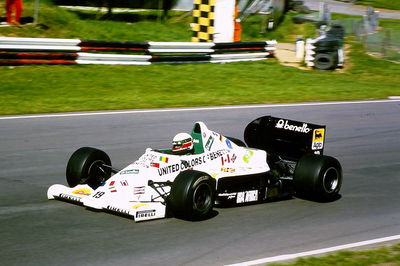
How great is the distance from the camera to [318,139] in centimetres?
942

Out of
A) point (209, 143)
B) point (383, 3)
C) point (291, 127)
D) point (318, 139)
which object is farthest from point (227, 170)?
point (383, 3)

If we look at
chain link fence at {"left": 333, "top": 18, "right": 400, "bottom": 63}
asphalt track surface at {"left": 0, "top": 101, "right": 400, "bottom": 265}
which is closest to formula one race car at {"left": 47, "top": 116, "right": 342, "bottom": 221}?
asphalt track surface at {"left": 0, "top": 101, "right": 400, "bottom": 265}

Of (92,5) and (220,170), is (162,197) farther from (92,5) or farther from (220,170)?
(92,5)

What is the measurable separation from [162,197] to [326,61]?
15.1 m

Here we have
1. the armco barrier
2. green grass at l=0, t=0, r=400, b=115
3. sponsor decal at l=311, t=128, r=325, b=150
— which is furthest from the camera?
the armco barrier

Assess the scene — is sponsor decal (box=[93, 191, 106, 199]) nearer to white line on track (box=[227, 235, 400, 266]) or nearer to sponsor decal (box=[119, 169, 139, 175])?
sponsor decal (box=[119, 169, 139, 175])

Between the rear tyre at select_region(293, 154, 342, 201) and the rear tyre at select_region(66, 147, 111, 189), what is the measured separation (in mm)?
2434

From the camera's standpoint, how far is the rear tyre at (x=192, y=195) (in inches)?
Answer: 292

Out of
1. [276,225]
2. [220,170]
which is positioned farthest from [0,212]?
[276,225]

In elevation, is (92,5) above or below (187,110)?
above

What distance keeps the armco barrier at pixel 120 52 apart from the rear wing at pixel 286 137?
8.73 m

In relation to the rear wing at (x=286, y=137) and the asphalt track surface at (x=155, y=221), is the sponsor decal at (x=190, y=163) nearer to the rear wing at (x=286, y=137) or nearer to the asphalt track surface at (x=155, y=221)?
the asphalt track surface at (x=155, y=221)

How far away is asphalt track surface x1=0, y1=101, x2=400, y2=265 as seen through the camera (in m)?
6.62

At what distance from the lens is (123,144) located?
37.7 ft
